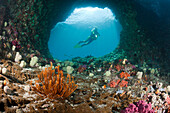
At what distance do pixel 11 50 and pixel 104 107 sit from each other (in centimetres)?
533

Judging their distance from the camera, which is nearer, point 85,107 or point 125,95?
point 85,107

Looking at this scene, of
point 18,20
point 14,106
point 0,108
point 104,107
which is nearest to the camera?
point 0,108

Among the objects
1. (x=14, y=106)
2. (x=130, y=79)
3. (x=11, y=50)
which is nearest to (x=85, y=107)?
(x=14, y=106)

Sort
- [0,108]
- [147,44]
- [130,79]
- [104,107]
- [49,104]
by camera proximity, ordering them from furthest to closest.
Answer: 1. [147,44]
2. [130,79]
3. [104,107]
4. [49,104]
5. [0,108]

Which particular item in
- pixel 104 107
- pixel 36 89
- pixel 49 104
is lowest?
pixel 104 107

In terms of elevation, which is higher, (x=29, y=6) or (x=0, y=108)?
(x=29, y=6)

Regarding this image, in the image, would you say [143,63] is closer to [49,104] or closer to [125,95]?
[125,95]

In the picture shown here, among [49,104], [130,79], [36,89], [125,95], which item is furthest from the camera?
[130,79]

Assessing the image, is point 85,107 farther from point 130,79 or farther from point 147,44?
point 147,44

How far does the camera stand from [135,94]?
165 inches

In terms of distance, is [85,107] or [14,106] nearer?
[14,106]

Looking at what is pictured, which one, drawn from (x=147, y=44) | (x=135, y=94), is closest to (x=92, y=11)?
(x=147, y=44)

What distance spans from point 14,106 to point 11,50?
4.37 meters

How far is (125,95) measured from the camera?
13.0ft
